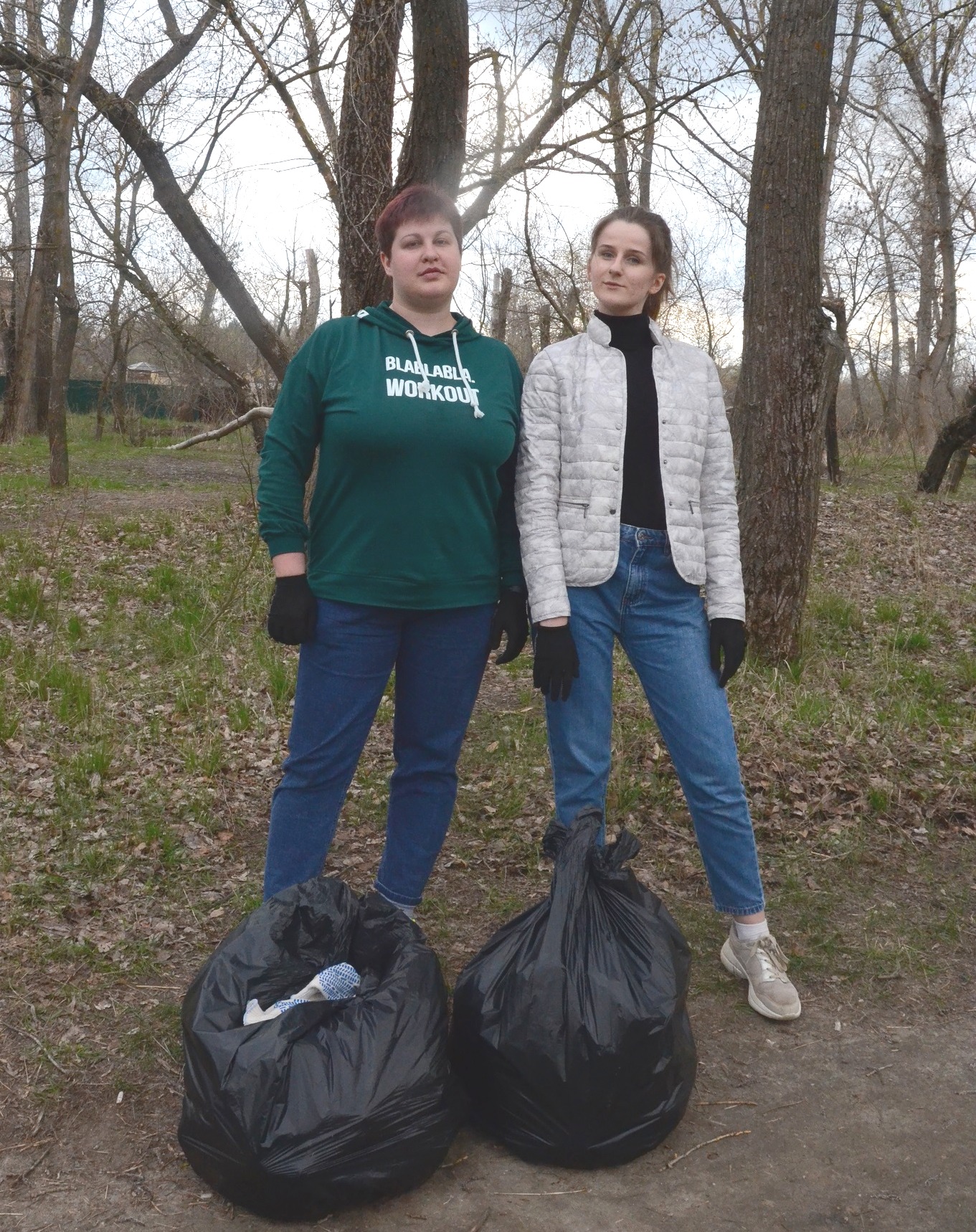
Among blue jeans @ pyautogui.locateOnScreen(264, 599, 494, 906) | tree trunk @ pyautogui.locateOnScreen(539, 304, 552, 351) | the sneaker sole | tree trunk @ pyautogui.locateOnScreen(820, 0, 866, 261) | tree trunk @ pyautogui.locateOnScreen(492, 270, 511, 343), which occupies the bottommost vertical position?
the sneaker sole

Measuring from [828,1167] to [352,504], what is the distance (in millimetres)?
1840

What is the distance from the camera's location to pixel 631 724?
504 cm

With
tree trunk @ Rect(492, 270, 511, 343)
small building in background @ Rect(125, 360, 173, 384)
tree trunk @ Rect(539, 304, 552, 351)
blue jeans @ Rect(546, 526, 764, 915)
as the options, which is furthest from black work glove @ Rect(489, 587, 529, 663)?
small building in background @ Rect(125, 360, 173, 384)

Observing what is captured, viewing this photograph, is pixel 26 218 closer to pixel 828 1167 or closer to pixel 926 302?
pixel 926 302

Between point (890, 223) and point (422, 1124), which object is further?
point (890, 223)

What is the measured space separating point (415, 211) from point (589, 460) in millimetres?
757

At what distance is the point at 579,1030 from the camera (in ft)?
7.34

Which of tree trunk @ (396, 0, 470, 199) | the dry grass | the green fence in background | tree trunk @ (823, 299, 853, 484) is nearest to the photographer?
the dry grass

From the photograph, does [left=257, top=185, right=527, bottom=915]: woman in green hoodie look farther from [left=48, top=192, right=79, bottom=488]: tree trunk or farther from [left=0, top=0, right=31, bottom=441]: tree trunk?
[left=0, top=0, right=31, bottom=441]: tree trunk

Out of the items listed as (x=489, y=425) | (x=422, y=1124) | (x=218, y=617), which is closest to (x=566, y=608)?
(x=489, y=425)

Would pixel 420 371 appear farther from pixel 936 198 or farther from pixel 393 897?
pixel 936 198

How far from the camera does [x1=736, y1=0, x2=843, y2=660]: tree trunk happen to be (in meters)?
5.44

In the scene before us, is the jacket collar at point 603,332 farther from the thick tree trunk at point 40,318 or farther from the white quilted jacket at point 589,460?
the thick tree trunk at point 40,318

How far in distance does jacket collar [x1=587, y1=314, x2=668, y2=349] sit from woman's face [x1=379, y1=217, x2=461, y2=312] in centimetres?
39
